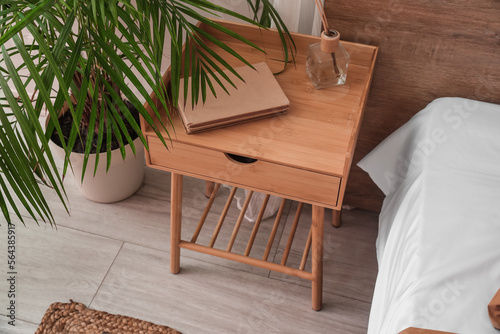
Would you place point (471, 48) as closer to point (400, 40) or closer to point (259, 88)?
point (400, 40)

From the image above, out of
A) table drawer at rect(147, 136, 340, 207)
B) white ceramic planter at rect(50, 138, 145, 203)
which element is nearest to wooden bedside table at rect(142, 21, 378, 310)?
table drawer at rect(147, 136, 340, 207)

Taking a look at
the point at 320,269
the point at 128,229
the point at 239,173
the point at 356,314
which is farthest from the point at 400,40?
the point at 128,229

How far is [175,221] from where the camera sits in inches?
60.6

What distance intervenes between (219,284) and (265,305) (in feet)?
0.52

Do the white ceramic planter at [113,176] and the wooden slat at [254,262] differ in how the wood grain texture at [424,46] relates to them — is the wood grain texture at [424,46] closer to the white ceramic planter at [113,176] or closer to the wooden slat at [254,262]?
the wooden slat at [254,262]

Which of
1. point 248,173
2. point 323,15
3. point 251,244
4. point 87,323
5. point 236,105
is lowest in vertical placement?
point 87,323

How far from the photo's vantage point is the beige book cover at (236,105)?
1260 millimetres

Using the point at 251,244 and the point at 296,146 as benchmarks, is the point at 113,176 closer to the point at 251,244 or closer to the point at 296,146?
the point at 251,244

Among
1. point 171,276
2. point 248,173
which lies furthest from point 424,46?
point 171,276

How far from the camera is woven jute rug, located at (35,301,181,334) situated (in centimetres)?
156

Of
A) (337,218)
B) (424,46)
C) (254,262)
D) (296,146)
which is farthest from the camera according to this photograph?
(337,218)

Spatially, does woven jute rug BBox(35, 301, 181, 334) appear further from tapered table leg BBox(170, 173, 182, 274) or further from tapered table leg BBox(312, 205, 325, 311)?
tapered table leg BBox(312, 205, 325, 311)

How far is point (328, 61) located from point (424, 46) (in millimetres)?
264

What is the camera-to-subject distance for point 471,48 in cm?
135
